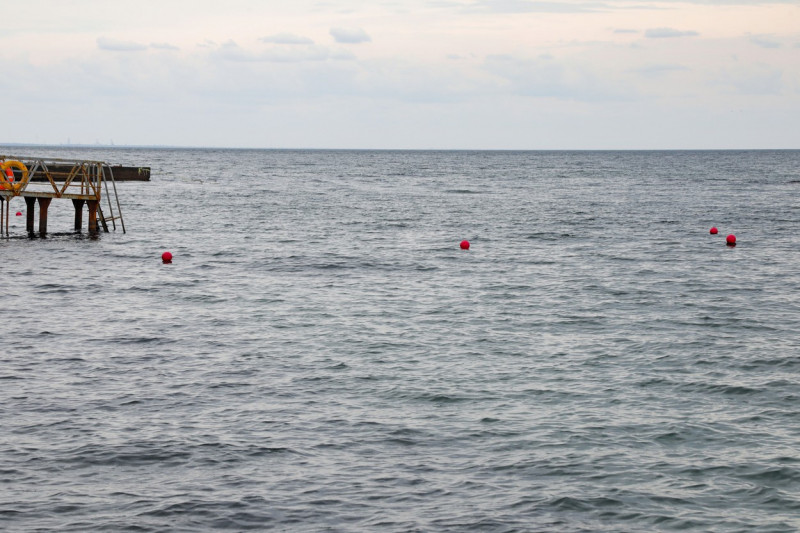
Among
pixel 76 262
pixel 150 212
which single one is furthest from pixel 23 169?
pixel 150 212

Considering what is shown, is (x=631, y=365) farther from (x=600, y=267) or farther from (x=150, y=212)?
(x=150, y=212)

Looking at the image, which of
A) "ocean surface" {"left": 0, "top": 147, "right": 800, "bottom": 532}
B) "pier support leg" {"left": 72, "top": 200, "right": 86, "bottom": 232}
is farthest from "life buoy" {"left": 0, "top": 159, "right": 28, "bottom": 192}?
"pier support leg" {"left": 72, "top": 200, "right": 86, "bottom": 232}

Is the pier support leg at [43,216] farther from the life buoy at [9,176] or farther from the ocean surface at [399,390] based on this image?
the ocean surface at [399,390]

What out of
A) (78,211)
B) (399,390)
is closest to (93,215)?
(78,211)

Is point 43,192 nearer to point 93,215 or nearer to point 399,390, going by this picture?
point 93,215

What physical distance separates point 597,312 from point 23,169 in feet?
84.0

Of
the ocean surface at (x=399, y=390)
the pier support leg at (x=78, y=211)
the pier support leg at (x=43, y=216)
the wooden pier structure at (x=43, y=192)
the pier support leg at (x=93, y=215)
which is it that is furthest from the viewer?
the pier support leg at (x=78, y=211)

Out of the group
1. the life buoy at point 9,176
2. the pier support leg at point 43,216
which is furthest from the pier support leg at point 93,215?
the life buoy at point 9,176

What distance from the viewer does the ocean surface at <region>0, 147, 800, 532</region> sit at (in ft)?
39.1

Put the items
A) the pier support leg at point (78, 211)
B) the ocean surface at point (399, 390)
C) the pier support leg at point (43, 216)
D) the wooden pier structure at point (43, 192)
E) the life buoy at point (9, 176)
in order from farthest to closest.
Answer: the pier support leg at point (78, 211) → the pier support leg at point (43, 216) → the wooden pier structure at point (43, 192) → the life buoy at point (9, 176) → the ocean surface at point (399, 390)

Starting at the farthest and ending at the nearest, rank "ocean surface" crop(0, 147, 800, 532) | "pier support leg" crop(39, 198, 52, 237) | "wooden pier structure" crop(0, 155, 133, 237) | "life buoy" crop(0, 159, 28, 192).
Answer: "pier support leg" crop(39, 198, 52, 237), "wooden pier structure" crop(0, 155, 133, 237), "life buoy" crop(0, 159, 28, 192), "ocean surface" crop(0, 147, 800, 532)

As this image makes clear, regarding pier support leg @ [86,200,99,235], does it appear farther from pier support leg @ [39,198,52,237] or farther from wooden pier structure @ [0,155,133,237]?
pier support leg @ [39,198,52,237]

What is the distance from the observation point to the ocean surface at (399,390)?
1191 cm

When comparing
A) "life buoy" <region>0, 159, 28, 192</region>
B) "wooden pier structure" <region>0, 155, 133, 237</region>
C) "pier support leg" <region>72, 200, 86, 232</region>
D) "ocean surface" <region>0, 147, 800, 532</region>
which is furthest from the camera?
"pier support leg" <region>72, 200, 86, 232</region>
